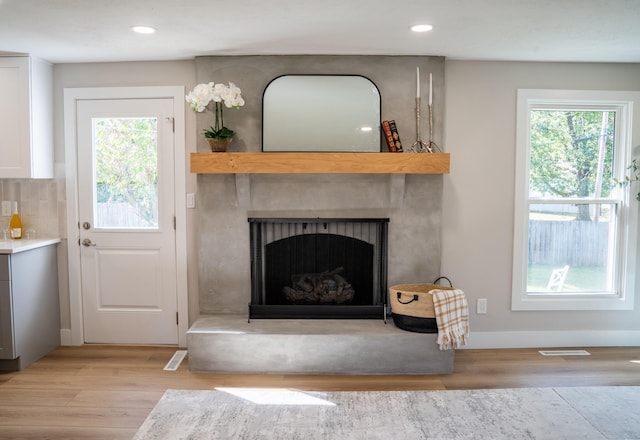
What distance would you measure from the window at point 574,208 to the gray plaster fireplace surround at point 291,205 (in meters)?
0.77

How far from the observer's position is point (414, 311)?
3.12 meters

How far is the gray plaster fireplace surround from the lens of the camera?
3217 millimetres

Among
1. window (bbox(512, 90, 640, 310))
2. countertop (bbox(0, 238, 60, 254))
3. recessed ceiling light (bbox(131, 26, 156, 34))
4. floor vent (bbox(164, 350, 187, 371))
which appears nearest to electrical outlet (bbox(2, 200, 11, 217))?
countertop (bbox(0, 238, 60, 254))

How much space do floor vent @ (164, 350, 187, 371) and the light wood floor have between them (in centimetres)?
4

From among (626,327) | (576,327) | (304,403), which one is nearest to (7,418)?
(304,403)

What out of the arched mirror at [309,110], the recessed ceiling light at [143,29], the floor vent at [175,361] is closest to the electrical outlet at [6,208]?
the floor vent at [175,361]

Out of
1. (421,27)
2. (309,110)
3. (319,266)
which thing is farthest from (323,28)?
(319,266)

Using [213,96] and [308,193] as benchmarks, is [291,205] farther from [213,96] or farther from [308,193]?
[213,96]

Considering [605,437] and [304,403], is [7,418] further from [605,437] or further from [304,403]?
[605,437]

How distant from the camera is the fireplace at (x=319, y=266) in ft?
11.2

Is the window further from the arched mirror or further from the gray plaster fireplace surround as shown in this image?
the arched mirror

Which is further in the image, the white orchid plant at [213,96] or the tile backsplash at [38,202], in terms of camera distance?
the tile backsplash at [38,202]

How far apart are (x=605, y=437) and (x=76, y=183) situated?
3819 millimetres

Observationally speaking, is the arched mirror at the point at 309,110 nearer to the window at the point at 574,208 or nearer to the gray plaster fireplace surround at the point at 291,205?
the gray plaster fireplace surround at the point at 291,205
